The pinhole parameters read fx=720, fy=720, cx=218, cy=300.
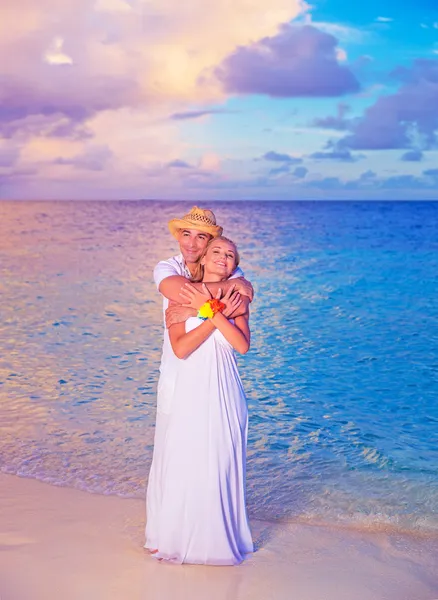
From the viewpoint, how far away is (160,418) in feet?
15.1

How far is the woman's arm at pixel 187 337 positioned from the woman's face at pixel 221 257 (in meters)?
0.36

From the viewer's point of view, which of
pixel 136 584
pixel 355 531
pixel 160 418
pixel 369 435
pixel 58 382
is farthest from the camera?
pixel 58 382

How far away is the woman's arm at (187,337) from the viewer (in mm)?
4156

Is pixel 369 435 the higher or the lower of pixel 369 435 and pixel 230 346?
the lower

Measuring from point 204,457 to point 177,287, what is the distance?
3.40ft

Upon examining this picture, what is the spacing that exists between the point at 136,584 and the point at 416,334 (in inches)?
424

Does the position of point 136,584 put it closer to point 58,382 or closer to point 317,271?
point 58,382

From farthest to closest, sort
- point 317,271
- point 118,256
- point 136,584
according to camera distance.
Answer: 1. point 118,256
2. point 317,271
3. point 136,584

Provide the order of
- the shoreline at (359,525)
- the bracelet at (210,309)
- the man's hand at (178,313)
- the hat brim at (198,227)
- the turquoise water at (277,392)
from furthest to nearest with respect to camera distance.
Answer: the turquoise water at (277,392)
the shoreline at (359,525)
the hat brim at (198,227)
the man's hand at (178,313)
the bracelet at (210,309)

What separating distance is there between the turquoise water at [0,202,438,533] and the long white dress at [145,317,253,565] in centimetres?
156

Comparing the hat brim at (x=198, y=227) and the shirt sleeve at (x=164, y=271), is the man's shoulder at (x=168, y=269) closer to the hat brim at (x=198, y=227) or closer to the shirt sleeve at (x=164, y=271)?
the shirt sleeve at (x=164, y=271)

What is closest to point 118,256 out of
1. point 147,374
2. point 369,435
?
point 147,374

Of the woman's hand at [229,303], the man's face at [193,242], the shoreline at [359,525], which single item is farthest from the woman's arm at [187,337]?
the shoreline at [359,525]

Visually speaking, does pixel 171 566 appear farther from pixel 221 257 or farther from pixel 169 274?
pixel 221 257
